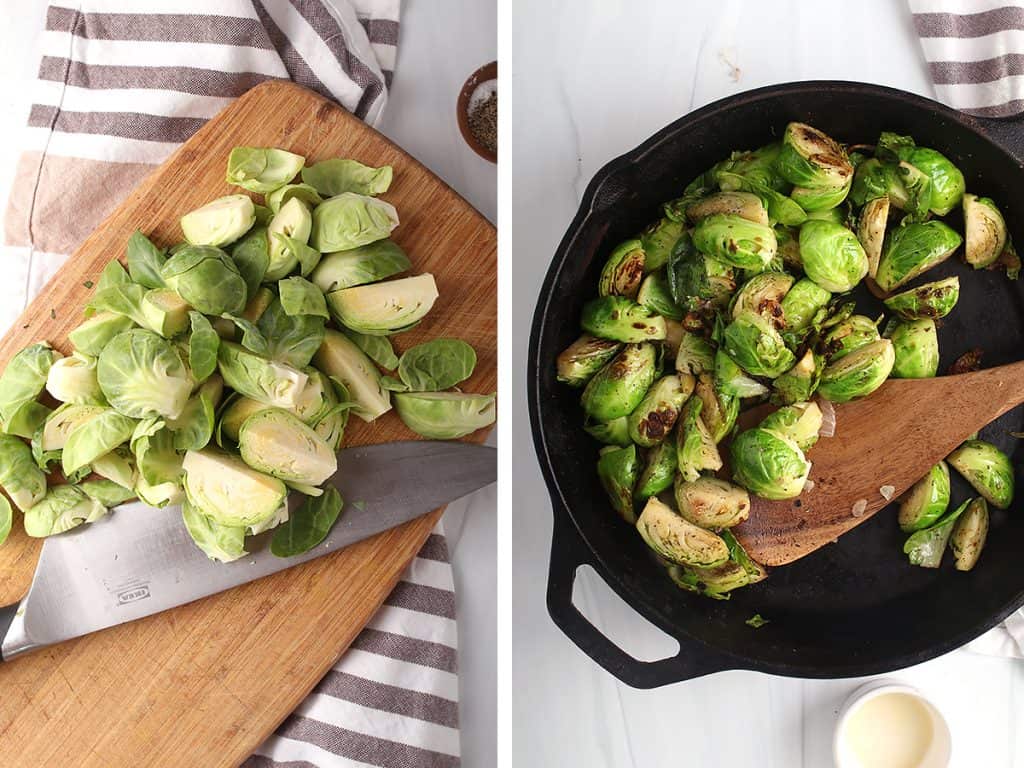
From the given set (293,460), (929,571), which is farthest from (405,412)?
(929,571)

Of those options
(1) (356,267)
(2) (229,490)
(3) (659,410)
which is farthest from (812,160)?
(2) (229,490)

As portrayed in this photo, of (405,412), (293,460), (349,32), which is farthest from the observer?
(349,32)

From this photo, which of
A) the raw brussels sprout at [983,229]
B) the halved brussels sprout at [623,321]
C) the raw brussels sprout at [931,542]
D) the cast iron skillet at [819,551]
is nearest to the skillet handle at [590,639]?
the cast iron skillet at [819,551]

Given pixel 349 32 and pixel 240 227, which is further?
pixel 349 32

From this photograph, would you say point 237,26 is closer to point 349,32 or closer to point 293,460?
point 349,32

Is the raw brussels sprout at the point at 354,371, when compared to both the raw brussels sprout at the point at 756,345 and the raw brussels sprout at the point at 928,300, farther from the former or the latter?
the raw brussels sprout at the point at 928,300

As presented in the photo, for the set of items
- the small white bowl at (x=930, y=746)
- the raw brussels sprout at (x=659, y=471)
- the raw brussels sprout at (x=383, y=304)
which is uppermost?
the raw brussels sprout at (x=383, y=304)
